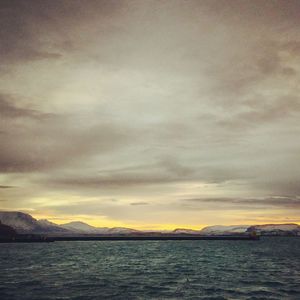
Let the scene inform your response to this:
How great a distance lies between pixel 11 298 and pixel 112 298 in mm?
8700

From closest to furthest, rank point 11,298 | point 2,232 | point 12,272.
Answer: point 11,298
point 12,272
point 2,232

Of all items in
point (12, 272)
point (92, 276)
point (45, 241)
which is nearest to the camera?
point (92, 276)

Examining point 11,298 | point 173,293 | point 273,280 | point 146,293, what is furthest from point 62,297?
point 273,280

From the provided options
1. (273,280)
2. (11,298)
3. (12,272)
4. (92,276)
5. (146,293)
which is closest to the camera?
(11,298)

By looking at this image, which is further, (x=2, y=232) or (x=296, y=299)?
(x=2, y=232)

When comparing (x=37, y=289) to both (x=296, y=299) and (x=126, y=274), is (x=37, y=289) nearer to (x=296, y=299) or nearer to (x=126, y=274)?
(x=126, y=274)

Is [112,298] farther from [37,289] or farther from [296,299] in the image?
[296,299]

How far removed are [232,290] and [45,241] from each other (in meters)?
165

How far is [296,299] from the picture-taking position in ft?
98.6

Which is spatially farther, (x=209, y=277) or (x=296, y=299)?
(x=209, y=277)

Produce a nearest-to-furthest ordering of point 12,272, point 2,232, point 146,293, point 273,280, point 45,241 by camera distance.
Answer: point 146,293 → point 273,280 → point 12,272 → point 45,241 → point 2,232

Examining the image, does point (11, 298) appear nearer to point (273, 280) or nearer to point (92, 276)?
point (92, 276)

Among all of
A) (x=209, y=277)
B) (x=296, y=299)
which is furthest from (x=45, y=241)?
(x=296, y=299)

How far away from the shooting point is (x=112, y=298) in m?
30.1
